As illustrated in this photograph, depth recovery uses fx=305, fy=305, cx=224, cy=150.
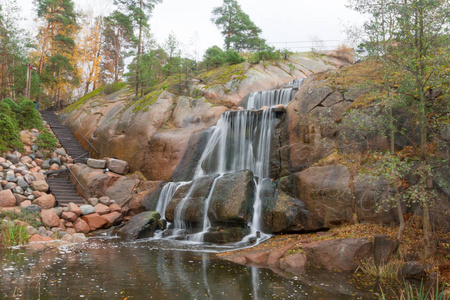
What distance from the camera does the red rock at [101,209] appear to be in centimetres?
1602

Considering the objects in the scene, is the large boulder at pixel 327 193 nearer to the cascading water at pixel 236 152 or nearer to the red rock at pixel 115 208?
the cascading water at pixel 236 152

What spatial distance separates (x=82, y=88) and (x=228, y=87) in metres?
28.5

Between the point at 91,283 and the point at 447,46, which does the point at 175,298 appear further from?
the point at 447,46

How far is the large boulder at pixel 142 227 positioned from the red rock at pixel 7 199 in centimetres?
544

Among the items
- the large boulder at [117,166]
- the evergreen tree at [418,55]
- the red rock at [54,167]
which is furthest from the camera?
the red rock at [54,167]

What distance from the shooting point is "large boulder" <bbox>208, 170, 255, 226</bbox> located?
1278 cm

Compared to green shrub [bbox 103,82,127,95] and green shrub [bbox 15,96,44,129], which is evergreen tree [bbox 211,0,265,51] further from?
green shrub [bbox 15,96,44,129]

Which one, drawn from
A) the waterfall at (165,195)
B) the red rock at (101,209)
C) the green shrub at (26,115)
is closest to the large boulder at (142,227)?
the waterfall at (165,195)

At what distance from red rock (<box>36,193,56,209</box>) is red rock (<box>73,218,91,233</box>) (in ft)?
7.12

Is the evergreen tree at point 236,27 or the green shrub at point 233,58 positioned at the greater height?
the evergreen tree at point 236,27

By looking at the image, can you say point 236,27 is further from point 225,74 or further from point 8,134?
point 8,134

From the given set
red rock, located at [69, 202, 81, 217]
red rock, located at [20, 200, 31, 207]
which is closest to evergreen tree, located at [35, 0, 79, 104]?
red rock, located at [20, 200, 31, 207]

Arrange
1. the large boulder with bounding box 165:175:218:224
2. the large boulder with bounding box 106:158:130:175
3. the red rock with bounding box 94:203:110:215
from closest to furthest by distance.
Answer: the large boulder with bounding box 165:175:218:224
the red rock with bounding box 94:203:110:215
the large boulder with bounding box 106:158:130:175

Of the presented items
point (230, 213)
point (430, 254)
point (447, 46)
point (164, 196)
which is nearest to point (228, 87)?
point (164, 196)
